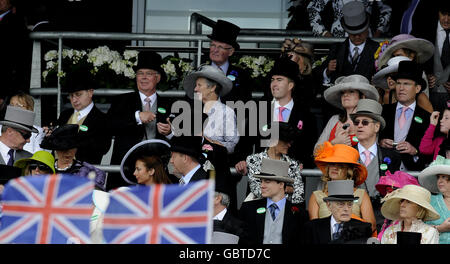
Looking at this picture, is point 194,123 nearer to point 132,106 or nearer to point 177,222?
point 132,106

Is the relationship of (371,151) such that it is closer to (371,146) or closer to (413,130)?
(371,146)

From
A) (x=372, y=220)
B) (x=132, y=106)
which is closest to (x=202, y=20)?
→ (x=132, y=106)

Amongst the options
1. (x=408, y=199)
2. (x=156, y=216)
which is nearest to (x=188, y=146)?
(x=408, y=199)

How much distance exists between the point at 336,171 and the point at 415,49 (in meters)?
2.32

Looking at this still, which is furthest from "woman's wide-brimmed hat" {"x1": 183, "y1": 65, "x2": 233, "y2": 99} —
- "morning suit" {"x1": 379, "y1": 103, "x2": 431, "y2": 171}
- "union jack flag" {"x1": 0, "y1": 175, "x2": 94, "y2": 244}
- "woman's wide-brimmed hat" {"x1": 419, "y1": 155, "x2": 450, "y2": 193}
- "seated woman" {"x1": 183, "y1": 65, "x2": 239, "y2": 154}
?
"union jack flag" {"x1": 0, "y1": 175, "x2": 94, "y2": 244}

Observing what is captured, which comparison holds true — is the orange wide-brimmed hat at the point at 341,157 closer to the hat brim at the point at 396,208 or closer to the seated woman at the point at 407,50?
the hat brim at the point at 396,208

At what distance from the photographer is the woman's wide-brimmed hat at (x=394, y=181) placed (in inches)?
337

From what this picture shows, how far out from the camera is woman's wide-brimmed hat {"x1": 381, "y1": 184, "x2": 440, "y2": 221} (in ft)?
25.8

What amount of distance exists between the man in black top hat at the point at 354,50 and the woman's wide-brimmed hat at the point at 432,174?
7.34 ft

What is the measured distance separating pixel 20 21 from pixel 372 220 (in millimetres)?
5043

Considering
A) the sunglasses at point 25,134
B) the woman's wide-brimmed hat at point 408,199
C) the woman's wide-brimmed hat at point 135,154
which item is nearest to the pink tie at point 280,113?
the woman's wide-brimmed hat at point 135,154

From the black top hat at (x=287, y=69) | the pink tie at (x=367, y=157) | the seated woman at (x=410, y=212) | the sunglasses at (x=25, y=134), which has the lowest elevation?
the seated woman at (x=410, y=212)

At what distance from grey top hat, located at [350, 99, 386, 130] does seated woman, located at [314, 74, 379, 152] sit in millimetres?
175

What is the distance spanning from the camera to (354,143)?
9.34 metres
